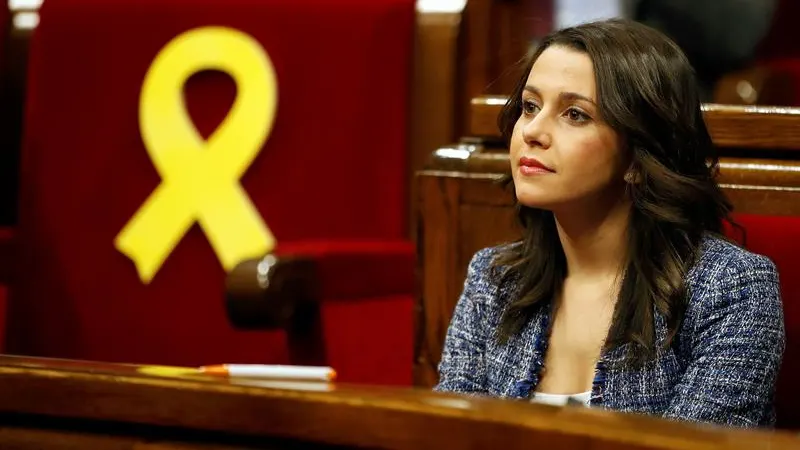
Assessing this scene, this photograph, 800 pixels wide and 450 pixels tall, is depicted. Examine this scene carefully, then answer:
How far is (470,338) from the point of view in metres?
0.95

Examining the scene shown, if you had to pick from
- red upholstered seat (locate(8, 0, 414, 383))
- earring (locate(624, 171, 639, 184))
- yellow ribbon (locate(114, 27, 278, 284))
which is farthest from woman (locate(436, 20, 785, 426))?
yellow ribbon (locate(114, 27, 278, 284))

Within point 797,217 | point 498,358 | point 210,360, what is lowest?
point 210,360

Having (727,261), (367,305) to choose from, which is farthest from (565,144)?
(367,305)

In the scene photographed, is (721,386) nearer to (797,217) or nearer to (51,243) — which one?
(797,217)

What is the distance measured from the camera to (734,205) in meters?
0.94

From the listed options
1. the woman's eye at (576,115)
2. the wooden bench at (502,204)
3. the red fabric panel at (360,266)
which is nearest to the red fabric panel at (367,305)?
the red fabric panel at (360,266)

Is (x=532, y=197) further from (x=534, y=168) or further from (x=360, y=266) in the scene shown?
(x=360, y=266)

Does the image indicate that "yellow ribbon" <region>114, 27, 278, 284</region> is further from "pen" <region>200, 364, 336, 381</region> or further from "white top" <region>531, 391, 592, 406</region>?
"pen" <region>200, 364, 336, 381</region>

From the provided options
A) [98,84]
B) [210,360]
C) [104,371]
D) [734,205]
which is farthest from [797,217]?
[98,84]

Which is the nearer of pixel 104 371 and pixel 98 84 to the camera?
pixel 104 371

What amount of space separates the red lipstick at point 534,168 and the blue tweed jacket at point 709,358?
0.12m

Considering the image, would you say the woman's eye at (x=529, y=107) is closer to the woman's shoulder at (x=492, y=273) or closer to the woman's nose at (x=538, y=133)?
the woman's nose at (x=538, y=133)

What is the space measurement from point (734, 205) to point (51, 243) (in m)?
0.92

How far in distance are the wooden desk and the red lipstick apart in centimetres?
33
